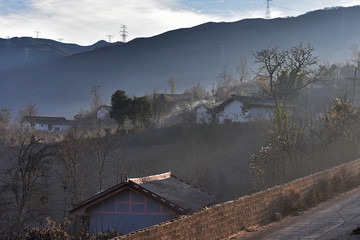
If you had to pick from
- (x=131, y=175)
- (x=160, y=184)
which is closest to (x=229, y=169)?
(x=131, y=175)

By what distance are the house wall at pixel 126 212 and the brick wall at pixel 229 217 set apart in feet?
18.9

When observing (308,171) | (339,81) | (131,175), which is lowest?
(131,175)

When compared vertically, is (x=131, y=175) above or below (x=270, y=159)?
below

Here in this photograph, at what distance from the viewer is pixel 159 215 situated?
23.2 m

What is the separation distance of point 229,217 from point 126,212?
8479 mm

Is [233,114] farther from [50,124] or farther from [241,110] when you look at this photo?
[50,124]

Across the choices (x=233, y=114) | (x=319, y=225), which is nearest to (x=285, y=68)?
(x=233, y=114)

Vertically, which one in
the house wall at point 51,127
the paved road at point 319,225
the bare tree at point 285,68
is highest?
the bare tree at point 285,68

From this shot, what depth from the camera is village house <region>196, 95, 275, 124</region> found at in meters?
56.2

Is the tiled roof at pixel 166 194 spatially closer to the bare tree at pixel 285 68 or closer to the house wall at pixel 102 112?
the bare tree at pixel 285 68

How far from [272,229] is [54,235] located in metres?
Result: 8.05

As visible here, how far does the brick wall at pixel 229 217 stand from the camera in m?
13.0

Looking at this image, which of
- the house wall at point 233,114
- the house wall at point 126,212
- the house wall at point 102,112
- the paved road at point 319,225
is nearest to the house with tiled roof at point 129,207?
the house wall at point 126,212

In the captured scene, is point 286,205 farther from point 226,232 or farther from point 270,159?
point 270,159
